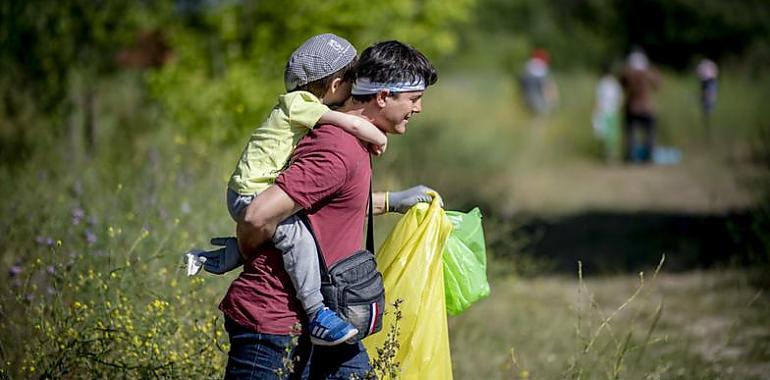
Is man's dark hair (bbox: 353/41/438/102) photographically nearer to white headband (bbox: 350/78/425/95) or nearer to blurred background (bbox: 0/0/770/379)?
white headband (bbox: 350/78/425/95)

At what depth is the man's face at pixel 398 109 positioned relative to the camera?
292 centimetres

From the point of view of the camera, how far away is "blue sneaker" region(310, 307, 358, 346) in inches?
108

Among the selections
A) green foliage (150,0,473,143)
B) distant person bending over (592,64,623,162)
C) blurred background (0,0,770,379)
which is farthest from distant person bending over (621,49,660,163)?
green foliage (150,0,473,143)

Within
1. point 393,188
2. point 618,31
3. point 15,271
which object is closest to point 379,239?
point 393,188

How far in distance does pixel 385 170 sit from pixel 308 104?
4778 millimetres

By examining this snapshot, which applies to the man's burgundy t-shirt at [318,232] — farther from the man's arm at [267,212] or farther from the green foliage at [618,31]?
the green foliage at [618,31]

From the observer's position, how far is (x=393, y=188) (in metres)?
6.67

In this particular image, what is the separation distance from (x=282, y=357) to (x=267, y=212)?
1.46 feet

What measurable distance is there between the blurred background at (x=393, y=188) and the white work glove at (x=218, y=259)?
19.4 inches

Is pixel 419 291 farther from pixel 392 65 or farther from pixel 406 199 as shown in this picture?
pixel 392 65

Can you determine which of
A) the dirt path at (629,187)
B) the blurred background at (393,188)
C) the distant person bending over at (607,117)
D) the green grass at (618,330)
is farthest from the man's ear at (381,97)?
the distant person bending over at (607,117)

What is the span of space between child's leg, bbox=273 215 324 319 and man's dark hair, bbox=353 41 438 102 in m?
0.45

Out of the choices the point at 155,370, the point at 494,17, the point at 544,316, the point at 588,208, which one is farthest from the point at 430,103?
the point at 494,17

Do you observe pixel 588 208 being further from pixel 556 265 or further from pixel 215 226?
pixel 215 226
